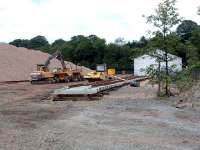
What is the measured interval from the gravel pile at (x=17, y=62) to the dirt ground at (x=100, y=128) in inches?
1247

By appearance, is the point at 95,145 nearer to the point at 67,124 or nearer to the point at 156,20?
the point at 67,124

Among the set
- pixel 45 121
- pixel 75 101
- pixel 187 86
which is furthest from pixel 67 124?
Answer: pixel 187 86

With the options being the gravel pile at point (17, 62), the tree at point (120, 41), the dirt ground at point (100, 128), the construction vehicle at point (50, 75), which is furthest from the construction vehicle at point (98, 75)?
the tree at point (120, 41)

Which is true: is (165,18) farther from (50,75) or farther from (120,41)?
(120,41)

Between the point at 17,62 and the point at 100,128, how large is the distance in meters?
49.2

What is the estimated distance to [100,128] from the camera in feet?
43.3

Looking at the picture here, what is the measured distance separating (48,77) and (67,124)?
29.8 meters

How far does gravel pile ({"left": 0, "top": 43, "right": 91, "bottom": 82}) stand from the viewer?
173ft

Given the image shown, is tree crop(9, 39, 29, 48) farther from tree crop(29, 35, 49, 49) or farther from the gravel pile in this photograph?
the gravel pile

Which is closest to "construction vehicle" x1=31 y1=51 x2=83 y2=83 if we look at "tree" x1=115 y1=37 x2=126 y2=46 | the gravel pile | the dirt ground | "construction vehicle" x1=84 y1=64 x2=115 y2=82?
"construction vehicle" x1=84 y1=64 x2=115 y2=82

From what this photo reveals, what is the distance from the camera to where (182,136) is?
11.6 meters

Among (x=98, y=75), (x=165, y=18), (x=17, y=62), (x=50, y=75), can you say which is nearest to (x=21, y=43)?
(x=17, y=62)

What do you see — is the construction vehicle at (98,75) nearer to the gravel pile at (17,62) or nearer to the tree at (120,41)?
the gravel pile at (17,62)

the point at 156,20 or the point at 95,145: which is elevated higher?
the point at 156,20
